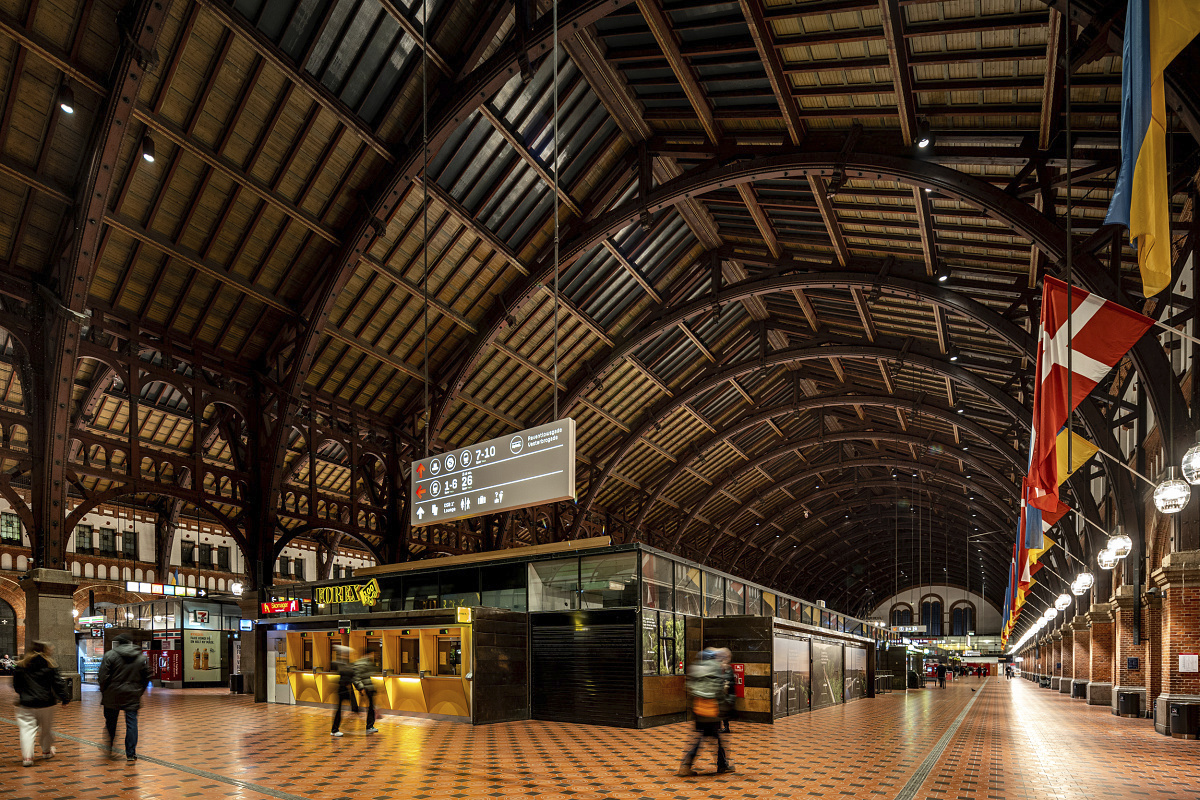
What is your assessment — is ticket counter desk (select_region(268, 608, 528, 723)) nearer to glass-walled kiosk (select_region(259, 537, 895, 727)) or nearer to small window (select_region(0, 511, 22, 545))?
glass-walled kiosk (select_region(259, 537, 895, 727))

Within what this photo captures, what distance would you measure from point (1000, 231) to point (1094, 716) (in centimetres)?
1355

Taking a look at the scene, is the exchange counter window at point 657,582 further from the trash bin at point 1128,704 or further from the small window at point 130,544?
the small window at point 130,544

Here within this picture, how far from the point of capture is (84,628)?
34.7 m

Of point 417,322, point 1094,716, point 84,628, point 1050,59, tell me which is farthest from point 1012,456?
point 84,628

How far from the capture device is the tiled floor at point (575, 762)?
30.5 feet

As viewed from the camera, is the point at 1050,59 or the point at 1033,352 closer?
the point at 1050,59

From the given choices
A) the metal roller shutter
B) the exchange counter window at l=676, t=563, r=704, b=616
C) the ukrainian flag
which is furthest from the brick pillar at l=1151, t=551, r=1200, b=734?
the ukrainian flag

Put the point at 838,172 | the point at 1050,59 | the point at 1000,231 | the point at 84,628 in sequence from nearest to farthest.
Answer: the point at 1050,59 < the point at 838,172 < the point at 1000,231 < the point at 84,628

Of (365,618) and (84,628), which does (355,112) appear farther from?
(84,628)

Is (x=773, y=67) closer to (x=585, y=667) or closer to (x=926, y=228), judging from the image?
(x=926, y=228)

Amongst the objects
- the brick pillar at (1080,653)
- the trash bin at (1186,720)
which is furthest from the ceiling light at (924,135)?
the brick pillar at (1080,653)

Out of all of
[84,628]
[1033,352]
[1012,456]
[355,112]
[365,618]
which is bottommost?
[84,628]

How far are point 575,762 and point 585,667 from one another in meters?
5.51

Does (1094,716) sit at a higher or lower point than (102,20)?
lower
